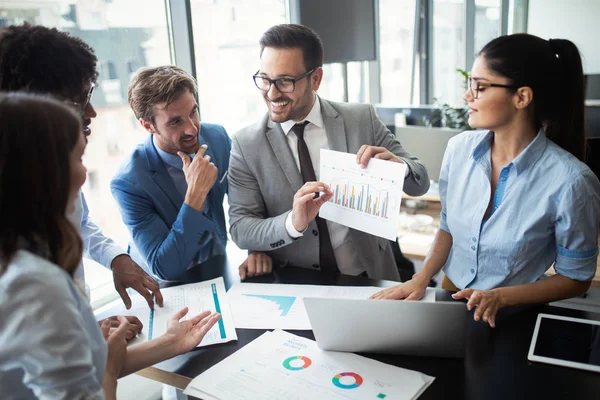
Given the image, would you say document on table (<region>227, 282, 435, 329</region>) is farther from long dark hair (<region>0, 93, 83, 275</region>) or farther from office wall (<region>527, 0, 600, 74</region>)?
office wall (<region>527, 0, 600, 74</region>)

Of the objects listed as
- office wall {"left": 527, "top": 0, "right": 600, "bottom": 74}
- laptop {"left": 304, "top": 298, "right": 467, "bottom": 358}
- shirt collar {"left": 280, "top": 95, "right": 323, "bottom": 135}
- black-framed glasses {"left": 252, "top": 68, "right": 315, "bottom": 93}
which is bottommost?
laptop {"left": 304, "top": 298, "right": 467, "bottom": 358}

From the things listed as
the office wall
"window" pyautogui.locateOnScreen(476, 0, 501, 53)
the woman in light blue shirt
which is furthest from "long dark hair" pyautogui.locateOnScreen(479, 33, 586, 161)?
"window" pyautogui.locateOnScreen(476, 0, 501, 53)

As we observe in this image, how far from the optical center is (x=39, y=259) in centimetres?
84

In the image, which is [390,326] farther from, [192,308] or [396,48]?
[396,48]

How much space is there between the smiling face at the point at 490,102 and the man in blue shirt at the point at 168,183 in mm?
906

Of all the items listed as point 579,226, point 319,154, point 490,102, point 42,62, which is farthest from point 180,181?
point 579,226

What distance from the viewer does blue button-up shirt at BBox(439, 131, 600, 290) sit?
5.03 ft

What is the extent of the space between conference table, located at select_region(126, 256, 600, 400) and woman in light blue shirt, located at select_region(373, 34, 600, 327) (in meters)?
0.10

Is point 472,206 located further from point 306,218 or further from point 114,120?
point 114,120

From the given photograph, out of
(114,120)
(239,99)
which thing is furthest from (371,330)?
(239,99)

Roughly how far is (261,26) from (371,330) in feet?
9.89

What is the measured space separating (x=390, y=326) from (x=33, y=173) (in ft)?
2.78

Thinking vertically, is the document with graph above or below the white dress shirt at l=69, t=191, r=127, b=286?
above

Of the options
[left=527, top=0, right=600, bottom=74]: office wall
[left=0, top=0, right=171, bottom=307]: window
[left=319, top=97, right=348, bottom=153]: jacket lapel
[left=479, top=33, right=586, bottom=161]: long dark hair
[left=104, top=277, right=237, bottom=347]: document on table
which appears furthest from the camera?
[left=527, top=0, right=600, bottom=74]: office wall
